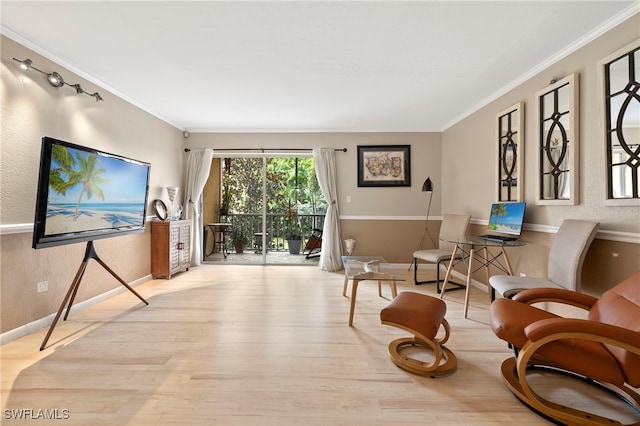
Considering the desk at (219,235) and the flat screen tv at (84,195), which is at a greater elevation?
the flat screen tv at (84,195)

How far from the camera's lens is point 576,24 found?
2.12 meters

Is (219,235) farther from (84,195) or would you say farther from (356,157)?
(84,195)

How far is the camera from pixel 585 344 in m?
1.47

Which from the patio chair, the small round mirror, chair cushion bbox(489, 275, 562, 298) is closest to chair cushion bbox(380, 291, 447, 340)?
chair cushion bbox(489, 275, 562, 298)

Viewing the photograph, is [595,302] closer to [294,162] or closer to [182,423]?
[182,423]

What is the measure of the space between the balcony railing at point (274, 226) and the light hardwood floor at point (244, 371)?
8.54ft

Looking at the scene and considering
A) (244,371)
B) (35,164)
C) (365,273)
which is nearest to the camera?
(244,371)

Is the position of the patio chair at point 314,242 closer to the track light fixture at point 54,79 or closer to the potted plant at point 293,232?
the potted plant at point 293,232

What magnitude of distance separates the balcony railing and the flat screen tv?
8.94 feet

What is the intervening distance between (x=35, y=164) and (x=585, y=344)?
13.7 ft

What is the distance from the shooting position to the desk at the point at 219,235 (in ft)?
18.8

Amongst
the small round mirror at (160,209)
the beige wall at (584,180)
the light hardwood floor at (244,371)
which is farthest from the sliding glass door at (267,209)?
the beige wall at (584,180)

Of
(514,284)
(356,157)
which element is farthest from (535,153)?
(356,157)

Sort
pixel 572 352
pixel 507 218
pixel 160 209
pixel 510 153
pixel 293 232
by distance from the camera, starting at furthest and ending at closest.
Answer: pixel 293 232, pixel 160 209, pixel 510 153, pixel 507 218, pixel 572 352
